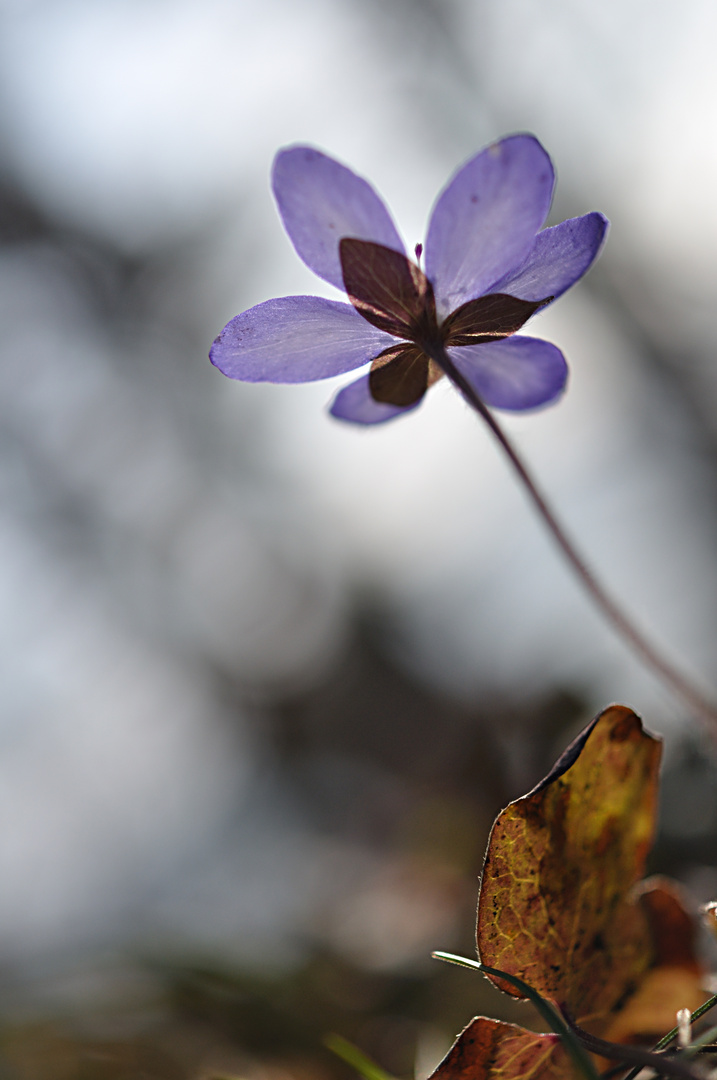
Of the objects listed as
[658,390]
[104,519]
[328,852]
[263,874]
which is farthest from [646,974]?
[104,519]

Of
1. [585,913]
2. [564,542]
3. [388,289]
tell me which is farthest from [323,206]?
[585,913]

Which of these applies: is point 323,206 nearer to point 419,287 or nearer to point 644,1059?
point 419,287

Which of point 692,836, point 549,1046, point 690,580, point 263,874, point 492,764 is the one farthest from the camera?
point 690,580

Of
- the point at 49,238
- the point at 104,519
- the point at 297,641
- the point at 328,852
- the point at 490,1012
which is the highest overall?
the point at 49,238

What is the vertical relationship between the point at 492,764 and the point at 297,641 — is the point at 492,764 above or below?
below

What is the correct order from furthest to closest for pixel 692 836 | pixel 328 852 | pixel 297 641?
pixel 297 641, pixel 328 852, pixel 692 836

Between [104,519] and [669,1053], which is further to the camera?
[104,519]

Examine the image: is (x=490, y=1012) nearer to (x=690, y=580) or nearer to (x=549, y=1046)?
(x=549, y=1046)

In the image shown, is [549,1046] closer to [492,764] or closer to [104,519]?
[492,764]
